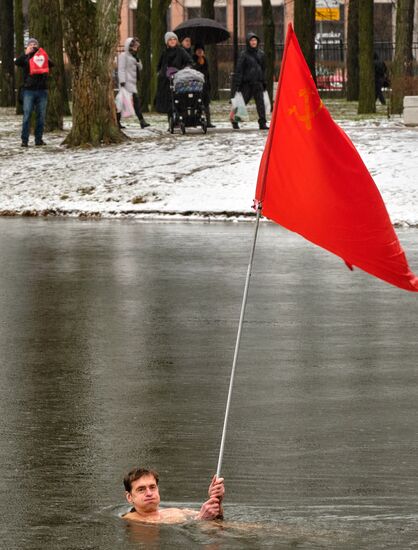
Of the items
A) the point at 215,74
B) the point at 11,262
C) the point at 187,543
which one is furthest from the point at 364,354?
the point at 215,74

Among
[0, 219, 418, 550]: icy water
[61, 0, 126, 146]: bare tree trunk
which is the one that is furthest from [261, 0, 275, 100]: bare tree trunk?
[0, 219, 418, 550]: icy water

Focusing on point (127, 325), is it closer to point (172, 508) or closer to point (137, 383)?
point (137, 383)

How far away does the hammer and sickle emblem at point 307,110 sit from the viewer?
7262mm

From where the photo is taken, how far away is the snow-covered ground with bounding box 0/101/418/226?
22.6 meters

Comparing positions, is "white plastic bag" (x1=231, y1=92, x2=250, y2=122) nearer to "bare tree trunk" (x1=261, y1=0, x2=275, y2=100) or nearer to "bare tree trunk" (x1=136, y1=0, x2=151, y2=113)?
"bare tree trunk" (x1=261, y1=0, x2=275, y2=100)

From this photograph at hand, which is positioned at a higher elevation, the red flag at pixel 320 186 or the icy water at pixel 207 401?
the red flag at pixel 320 186

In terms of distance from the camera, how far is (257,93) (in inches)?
1148

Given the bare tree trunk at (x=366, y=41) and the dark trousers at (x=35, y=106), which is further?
the bare tree trunk at (x=366, y=41)

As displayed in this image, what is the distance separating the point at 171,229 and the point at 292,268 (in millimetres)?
4970

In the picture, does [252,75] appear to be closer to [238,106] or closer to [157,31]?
[238,106]

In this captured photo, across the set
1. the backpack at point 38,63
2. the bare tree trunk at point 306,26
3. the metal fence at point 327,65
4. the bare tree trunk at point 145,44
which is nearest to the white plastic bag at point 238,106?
the backpack at point 38,63

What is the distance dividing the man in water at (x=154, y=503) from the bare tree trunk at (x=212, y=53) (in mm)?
41300

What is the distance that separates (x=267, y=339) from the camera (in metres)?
11.5

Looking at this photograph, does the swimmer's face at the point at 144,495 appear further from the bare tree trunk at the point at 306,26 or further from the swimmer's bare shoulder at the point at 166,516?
the bare tree trunk at the point at 306,26
